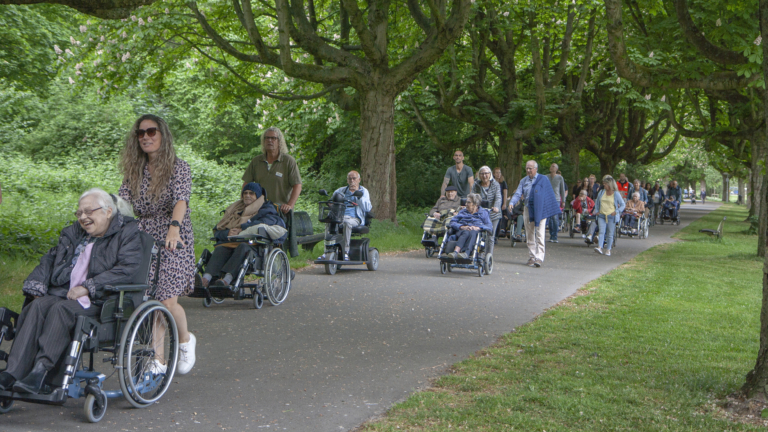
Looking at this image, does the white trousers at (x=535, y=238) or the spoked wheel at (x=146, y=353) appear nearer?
the spoked wheel at (x=146, y=353)

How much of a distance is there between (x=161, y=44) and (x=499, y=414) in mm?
15700

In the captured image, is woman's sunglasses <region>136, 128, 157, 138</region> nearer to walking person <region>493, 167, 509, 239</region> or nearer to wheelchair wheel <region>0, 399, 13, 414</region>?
wheelchair wheel <region>0, 399, 13, 414</region>

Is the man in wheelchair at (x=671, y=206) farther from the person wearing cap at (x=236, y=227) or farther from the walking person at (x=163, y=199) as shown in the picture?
the walking person at (x=163, y=199)

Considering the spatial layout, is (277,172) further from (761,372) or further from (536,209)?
(761,372)

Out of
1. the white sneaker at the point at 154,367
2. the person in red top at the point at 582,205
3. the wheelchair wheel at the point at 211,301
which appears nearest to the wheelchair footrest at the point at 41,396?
the white sneaker at the point at 154,367

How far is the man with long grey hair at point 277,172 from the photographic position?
963cm

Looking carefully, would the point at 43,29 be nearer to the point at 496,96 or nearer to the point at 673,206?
the point at 496,96

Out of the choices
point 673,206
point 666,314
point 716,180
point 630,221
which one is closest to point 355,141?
point 630,221

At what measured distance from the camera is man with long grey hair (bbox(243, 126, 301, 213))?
9.63 m

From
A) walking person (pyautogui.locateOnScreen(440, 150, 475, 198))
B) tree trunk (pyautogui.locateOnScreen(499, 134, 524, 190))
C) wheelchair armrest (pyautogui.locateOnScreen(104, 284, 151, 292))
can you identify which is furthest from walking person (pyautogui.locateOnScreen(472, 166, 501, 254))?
wheelchair armrest (pyautogui.locateOnScreen(104, 284, 151, 292))

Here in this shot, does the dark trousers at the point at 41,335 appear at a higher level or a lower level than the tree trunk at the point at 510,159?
lower

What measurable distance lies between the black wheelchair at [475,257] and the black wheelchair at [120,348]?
7.54m

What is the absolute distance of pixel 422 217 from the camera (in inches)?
920

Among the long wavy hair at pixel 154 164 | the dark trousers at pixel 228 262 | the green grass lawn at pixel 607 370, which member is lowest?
the green grass lawn at pixel 607 370
